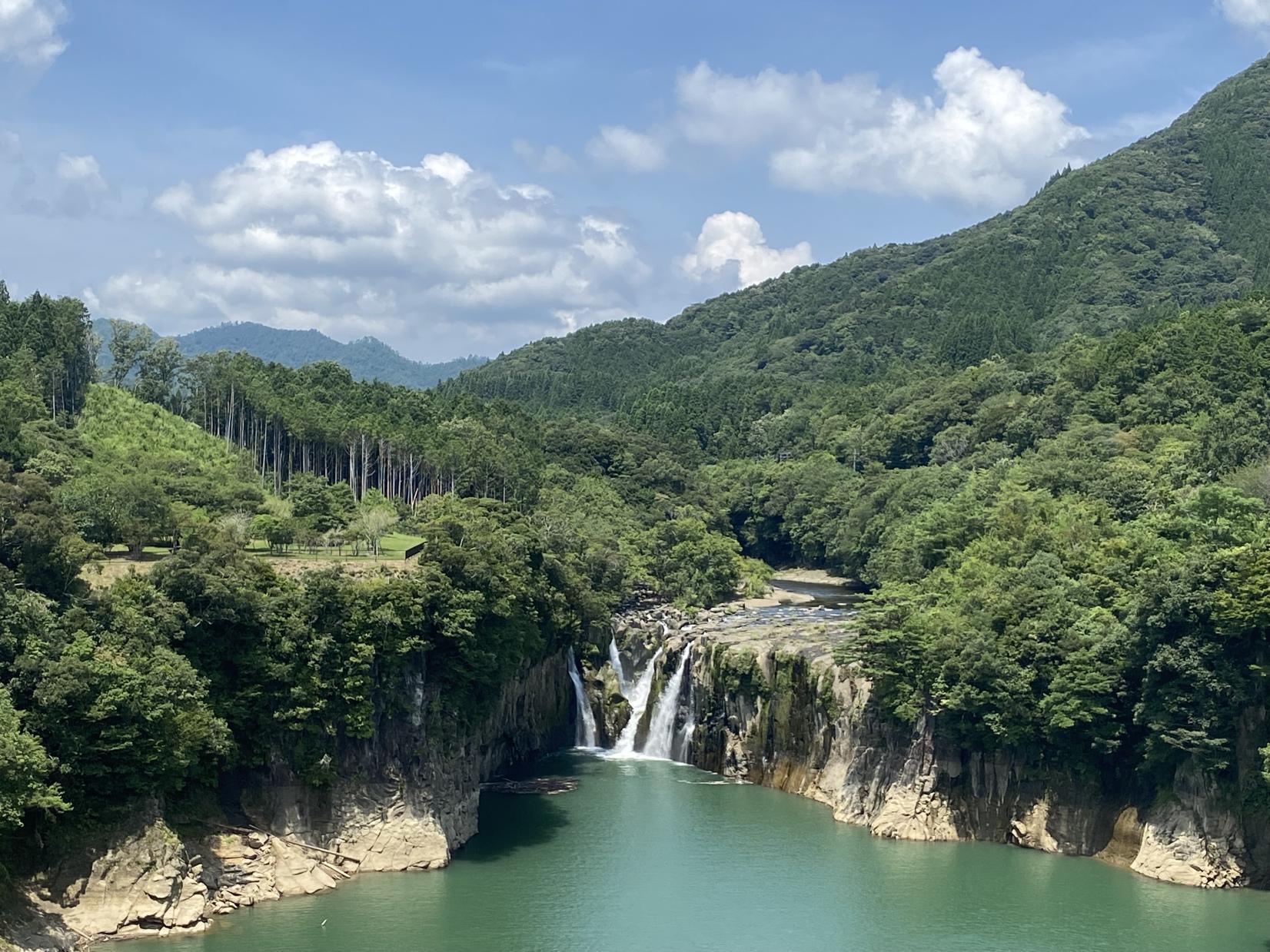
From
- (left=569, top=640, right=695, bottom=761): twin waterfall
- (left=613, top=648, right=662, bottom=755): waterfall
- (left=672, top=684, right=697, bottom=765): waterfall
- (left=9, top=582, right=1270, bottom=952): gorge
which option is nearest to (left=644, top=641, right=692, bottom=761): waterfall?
(left=569, top=640, right=695, bottom=761): twin waterfall

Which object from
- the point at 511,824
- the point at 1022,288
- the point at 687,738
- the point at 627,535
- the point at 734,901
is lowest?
the point at 734,901

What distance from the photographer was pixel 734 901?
125 ft

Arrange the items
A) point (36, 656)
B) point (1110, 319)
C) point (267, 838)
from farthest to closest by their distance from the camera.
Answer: point (1110, 319)
point (267, 838)
point (36, 656)

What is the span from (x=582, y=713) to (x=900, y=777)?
16.4m

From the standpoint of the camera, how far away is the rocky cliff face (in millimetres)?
33031

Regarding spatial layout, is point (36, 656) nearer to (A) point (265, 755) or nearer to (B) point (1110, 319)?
(A) point (265, 755)

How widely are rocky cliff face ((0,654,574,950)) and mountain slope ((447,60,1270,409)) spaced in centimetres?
9170

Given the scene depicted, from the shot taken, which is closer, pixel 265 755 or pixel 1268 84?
pixel 265 755

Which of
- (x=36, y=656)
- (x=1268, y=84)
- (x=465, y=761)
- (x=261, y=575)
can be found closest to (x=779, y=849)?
(x=465, y=761)

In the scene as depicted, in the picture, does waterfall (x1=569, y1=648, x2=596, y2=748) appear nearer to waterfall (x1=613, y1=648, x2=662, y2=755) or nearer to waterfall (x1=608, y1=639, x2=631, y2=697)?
waterfall (x1=613, y1=648, x2=662, y2=755)

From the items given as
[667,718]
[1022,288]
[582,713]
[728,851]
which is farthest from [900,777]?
[1022,288]

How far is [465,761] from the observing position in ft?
142

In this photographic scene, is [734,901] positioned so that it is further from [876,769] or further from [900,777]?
[876,769]

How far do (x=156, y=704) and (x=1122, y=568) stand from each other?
2950 centimetres
